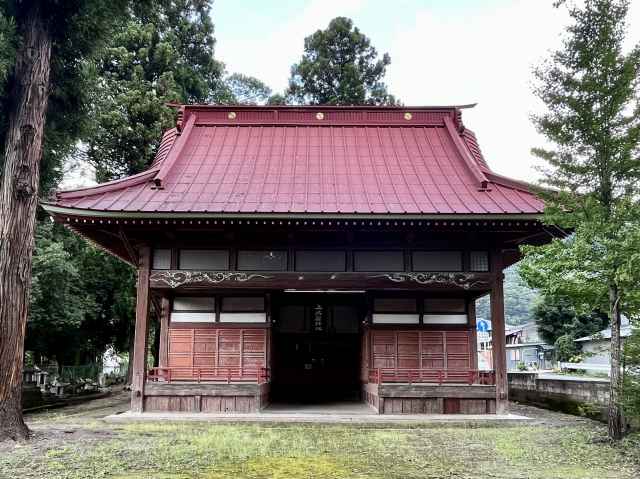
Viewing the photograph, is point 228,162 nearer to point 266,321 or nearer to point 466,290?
point 266,321

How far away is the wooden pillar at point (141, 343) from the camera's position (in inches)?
474

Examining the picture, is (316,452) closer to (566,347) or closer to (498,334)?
(498,334)

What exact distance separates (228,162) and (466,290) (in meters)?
7.22

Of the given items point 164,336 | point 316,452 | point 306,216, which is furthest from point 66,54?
point 316,452

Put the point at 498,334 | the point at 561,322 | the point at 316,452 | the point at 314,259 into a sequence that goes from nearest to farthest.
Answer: the point at 316,452
the point at 498,334
the point at 314,259
the point at 561,322

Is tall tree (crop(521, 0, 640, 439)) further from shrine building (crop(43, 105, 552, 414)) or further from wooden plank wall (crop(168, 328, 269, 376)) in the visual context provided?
wooden plank wall (crop(168, 328, 269, 376))

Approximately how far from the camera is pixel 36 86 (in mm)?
9703

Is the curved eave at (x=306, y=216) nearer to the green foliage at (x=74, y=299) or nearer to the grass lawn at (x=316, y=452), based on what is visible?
the grass lawn at (x=316, y=452)

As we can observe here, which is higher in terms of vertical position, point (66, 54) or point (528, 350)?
point (66, 54)

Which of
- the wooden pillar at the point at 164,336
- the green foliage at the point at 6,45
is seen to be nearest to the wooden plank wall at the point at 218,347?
the wooden pillar at the point at 164,336

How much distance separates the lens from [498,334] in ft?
40.4

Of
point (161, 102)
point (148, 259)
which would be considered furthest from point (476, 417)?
point (161, 102)

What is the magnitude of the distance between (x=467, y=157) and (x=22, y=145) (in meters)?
10.7

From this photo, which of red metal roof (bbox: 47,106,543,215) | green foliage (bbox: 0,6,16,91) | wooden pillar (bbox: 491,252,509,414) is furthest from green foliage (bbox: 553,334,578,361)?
green foliage (bbox: 0,6,16,91)
